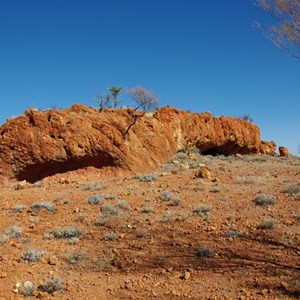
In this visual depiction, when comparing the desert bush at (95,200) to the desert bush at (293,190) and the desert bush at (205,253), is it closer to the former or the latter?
the desert bush at (205,253)

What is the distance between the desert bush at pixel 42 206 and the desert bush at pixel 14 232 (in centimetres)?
142

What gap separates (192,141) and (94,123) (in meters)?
8.86

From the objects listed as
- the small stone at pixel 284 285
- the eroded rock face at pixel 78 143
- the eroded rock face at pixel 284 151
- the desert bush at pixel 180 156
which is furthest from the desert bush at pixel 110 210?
the eroded rock face at pixel 284 151

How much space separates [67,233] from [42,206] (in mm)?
2189

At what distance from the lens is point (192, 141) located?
987 inches

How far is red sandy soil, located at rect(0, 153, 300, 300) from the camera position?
6.11 meters

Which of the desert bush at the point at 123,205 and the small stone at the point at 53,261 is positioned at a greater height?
the desert bush at the point at 123,205

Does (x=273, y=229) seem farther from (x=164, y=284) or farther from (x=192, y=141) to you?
(x=192, y=141)

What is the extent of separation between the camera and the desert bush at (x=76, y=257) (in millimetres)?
7145

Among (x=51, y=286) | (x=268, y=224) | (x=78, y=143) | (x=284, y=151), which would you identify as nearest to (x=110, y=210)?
(x=51, y=286)

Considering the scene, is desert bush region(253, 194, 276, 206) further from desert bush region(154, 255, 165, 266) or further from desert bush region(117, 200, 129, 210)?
desert bush region(154, 255, 165, 266)

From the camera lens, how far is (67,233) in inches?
329

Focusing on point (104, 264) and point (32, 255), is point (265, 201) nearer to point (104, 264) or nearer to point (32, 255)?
point (104, 264)

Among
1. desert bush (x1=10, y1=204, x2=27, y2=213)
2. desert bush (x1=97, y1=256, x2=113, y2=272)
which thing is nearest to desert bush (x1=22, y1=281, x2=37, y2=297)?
desert bush (x1=97, y1=256, x2=113, y2=272)
